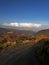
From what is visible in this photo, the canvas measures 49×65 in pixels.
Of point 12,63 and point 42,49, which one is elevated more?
point 42,49

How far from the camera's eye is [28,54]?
1531 cm

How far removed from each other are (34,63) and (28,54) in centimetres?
215

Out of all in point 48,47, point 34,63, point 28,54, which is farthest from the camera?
point 28,54

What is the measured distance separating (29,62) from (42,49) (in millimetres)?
1854

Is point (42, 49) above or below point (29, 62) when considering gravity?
above

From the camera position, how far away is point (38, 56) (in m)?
14.2

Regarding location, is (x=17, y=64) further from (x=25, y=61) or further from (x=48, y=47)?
(x=48, y=47)

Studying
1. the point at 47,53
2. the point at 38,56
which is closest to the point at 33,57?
the point at 38,56

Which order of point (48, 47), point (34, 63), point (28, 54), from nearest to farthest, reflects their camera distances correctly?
point (34, 63) → point (48, 47) → point (28, 54)

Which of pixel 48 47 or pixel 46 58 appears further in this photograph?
pixel 48 47

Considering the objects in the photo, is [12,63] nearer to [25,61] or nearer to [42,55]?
[25,61]

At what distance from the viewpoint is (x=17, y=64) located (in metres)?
13.9

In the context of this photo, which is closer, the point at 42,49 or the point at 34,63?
the point at 34,63

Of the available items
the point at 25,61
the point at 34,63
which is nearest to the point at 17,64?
the point at 25,61
